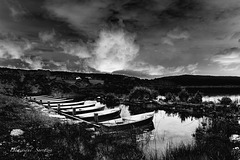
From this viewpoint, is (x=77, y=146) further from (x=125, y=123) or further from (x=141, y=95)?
(x=141, y=95)

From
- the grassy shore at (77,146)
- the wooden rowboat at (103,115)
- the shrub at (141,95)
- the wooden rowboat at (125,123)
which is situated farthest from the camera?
the shrub at (141,95)

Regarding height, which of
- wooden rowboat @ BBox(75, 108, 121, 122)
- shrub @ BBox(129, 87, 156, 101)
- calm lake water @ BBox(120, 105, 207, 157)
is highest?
shrub @ BBox(129, 87, 156, 101)

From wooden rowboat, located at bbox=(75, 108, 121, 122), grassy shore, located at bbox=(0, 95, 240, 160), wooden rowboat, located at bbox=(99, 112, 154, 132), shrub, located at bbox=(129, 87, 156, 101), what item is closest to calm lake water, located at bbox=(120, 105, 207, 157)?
wooden rowboat, located at bbox=(99, 112, 154, 132)

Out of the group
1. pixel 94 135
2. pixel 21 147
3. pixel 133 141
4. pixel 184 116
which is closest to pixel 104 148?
pixel 133 141

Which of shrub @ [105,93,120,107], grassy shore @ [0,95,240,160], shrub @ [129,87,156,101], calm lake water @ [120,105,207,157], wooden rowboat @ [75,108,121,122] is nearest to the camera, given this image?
grassy shore @ [0,95,240,160]

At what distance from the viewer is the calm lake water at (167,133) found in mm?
12041

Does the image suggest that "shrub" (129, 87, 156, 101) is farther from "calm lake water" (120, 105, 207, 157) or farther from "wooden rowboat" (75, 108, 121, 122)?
"wooden rowboat" (75, 108, 121, 122)

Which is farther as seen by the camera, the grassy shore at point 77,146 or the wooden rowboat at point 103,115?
the wooden rowboat at point 103,115

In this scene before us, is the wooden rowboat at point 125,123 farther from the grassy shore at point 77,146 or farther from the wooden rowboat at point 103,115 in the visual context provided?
the wooden rowboat at point 103,115

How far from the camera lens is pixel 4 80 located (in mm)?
53469

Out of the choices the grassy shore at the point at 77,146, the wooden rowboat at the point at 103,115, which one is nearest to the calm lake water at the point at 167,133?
the grassy shore at the point at 77,146

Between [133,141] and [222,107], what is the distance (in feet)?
56.7

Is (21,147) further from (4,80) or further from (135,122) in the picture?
(4,80)

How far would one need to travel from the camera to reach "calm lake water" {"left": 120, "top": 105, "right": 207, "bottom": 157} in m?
12.0
